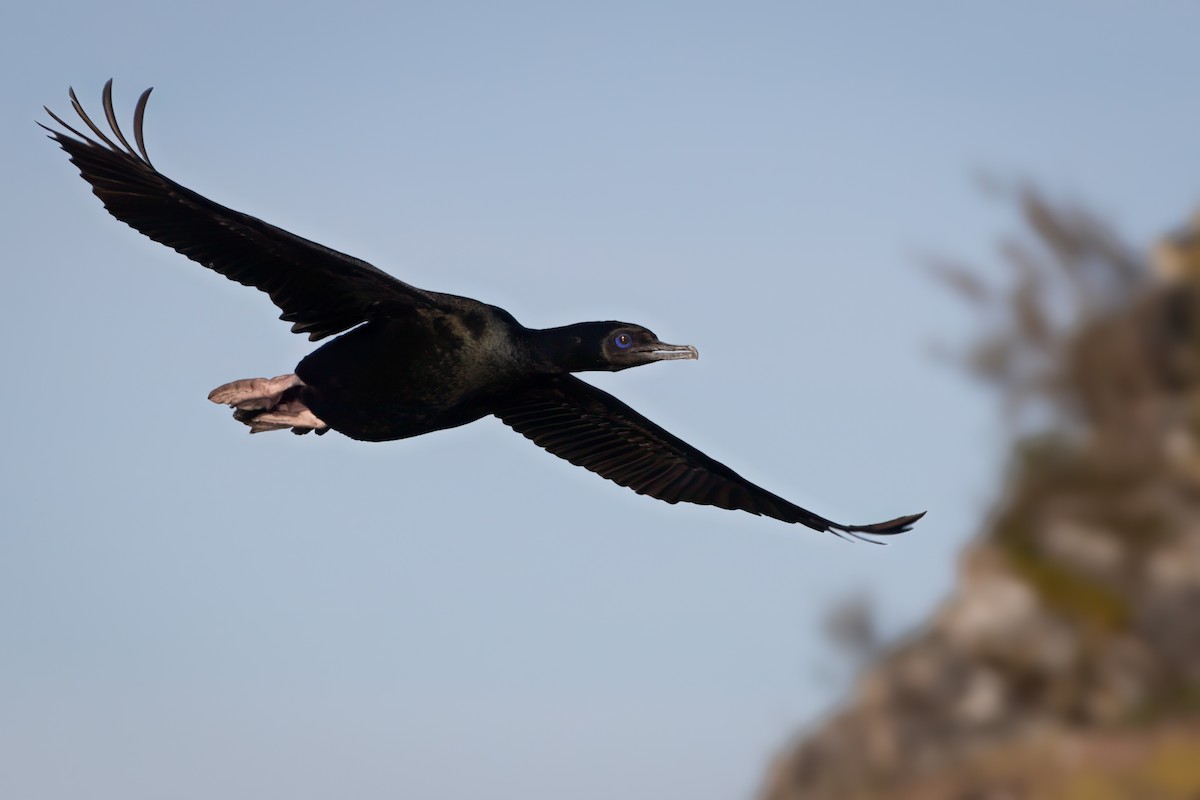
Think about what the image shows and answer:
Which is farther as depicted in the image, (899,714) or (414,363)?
(899,714)

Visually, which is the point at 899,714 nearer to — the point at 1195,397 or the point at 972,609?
the point at 972,609

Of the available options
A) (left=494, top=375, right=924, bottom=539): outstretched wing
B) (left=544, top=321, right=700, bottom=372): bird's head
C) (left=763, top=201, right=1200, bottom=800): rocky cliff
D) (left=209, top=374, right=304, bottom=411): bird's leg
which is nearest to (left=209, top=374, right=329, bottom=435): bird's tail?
(left=209, top=374, right=304, bottom=411): bird's leg

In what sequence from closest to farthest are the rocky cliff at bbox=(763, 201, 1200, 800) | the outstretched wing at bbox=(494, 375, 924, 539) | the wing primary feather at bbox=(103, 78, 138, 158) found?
the wing primary feather at bbox=(103, 78, 138, 158), the outstretched wing at bbox=(494, 375, 924, 539), the rocky cliff at bbox=(763, 201, 1200, 800)

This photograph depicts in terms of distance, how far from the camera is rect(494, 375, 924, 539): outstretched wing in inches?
439

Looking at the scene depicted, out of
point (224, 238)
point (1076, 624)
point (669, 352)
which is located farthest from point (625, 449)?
point (1076, 624)

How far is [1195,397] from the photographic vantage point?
30.2 metres

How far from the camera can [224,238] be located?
9.41 meters

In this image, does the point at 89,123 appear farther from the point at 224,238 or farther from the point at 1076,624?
the point at 1076,624

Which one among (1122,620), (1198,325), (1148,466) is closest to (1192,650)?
(1122,620)

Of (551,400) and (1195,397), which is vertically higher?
(1195,397)

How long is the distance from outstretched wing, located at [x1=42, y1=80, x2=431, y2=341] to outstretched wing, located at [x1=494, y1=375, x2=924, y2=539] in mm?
1756

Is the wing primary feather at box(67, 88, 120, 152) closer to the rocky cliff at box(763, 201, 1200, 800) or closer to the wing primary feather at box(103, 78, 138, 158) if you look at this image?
the wing primary feather at box(103, 78, 138, 158)

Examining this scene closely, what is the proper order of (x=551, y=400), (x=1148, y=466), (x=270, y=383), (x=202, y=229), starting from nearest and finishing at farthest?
(x=202, y=229) → (x=270, y=383) → (x=551, y=400) → (x=1148, y=466)

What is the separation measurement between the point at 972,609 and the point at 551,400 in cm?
1963
